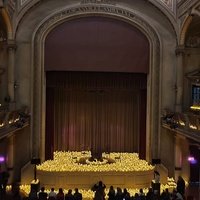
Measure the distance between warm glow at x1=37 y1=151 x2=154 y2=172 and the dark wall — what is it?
420cm

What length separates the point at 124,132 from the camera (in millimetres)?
20844

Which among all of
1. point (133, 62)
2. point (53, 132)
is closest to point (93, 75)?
point (133, 62)

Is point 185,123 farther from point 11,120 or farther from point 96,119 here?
point 96,119

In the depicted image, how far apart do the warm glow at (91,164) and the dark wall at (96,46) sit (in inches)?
165

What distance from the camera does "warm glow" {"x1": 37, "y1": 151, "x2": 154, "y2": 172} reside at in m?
15.9

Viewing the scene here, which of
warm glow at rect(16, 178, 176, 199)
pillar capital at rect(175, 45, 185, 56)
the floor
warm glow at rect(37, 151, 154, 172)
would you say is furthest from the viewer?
pillar capital at rect(175, 45, 185, 56)

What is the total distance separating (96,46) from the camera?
17.8 metres

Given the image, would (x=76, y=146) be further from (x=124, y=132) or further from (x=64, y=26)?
(x=64, y=26)

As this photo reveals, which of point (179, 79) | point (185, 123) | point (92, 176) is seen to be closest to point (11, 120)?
point (92, 176)

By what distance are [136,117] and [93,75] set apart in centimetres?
357

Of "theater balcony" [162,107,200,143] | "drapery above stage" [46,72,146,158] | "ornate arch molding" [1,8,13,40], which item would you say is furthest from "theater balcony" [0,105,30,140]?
"theater balcony" [162,107,200,143]

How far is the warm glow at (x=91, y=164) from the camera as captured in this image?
15945mm

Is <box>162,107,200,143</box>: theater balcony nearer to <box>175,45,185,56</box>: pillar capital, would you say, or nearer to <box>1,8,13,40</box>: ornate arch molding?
<box>175,45,185,56</box>: pillar capital

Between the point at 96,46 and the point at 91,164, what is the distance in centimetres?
528
